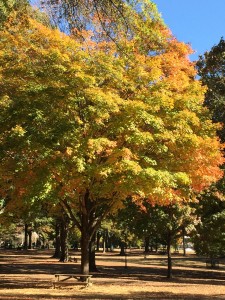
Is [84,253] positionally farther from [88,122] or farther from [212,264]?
[212,264]

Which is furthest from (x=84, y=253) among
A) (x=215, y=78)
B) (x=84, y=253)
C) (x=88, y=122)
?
(x=215, y=78)

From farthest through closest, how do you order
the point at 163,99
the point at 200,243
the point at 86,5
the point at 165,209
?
the point at 200,243
the point at 165,209
the point at 163,99
the point at 86,5

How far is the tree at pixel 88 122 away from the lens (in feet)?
50.2

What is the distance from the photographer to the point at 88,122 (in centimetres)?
1627

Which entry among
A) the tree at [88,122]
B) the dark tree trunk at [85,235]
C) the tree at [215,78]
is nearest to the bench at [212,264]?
the tree at [215,78]

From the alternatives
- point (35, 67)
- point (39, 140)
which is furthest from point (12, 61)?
point (39, 140)

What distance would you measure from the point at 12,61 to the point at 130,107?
5550 mm

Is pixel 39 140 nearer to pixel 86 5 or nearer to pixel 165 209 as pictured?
pixel 86 5

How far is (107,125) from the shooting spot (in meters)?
16.3

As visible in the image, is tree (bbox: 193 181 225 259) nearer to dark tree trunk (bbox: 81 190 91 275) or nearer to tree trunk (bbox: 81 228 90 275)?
dark tree trunk (bbox: 81 190 91 275)

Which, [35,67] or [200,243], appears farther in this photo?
[200,243]

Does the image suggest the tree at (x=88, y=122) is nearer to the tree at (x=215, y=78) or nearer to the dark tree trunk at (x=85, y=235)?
the dark tree trunk at (x=85, y=235)

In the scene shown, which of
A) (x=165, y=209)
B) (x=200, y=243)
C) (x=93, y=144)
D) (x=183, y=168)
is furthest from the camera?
(x=200, y=243)

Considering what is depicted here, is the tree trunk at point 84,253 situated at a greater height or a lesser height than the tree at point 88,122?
lesser
